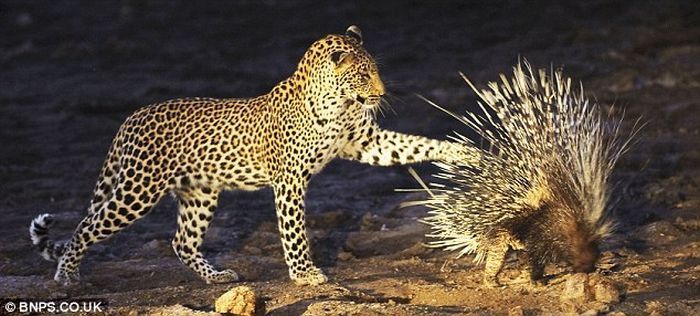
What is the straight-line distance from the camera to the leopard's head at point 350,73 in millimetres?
8297

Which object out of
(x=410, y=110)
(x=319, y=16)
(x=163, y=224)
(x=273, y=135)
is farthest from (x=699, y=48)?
(x=273, y=135)

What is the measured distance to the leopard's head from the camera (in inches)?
327

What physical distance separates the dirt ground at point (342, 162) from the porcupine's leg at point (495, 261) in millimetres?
107

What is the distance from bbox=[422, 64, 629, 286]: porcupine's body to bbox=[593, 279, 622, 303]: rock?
0.43ft

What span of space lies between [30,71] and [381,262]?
9.93 m

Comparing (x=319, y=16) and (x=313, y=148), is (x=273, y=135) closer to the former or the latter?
(x=313, y=148)

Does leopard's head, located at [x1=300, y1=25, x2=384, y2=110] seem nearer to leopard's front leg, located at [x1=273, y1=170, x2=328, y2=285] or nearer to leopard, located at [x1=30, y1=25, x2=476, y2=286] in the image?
leopard, located at [x1=30, y1=25, x2=476, y2=286]

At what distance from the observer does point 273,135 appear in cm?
878

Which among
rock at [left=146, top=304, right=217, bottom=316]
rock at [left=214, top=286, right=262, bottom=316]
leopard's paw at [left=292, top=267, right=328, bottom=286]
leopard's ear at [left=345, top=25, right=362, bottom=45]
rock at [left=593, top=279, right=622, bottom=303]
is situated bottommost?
rock at [left=146, top=304, right=217, bottom=316]

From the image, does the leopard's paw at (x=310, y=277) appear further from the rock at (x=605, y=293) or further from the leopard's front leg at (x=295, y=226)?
the rock at (x=605, y=293)

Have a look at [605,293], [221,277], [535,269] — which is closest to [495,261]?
[535,269]

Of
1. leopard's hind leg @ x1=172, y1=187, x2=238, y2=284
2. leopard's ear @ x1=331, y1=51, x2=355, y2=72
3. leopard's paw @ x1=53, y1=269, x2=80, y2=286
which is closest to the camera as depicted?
leopard's ear @ x1=331, y1=51, x2=355, y2=72

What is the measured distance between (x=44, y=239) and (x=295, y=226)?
5.83 feet

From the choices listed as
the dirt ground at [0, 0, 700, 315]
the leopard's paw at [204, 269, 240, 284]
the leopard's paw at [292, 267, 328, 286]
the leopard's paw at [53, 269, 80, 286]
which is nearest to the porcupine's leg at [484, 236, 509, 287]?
the dirt ground at [0, 0, 700, 315]
